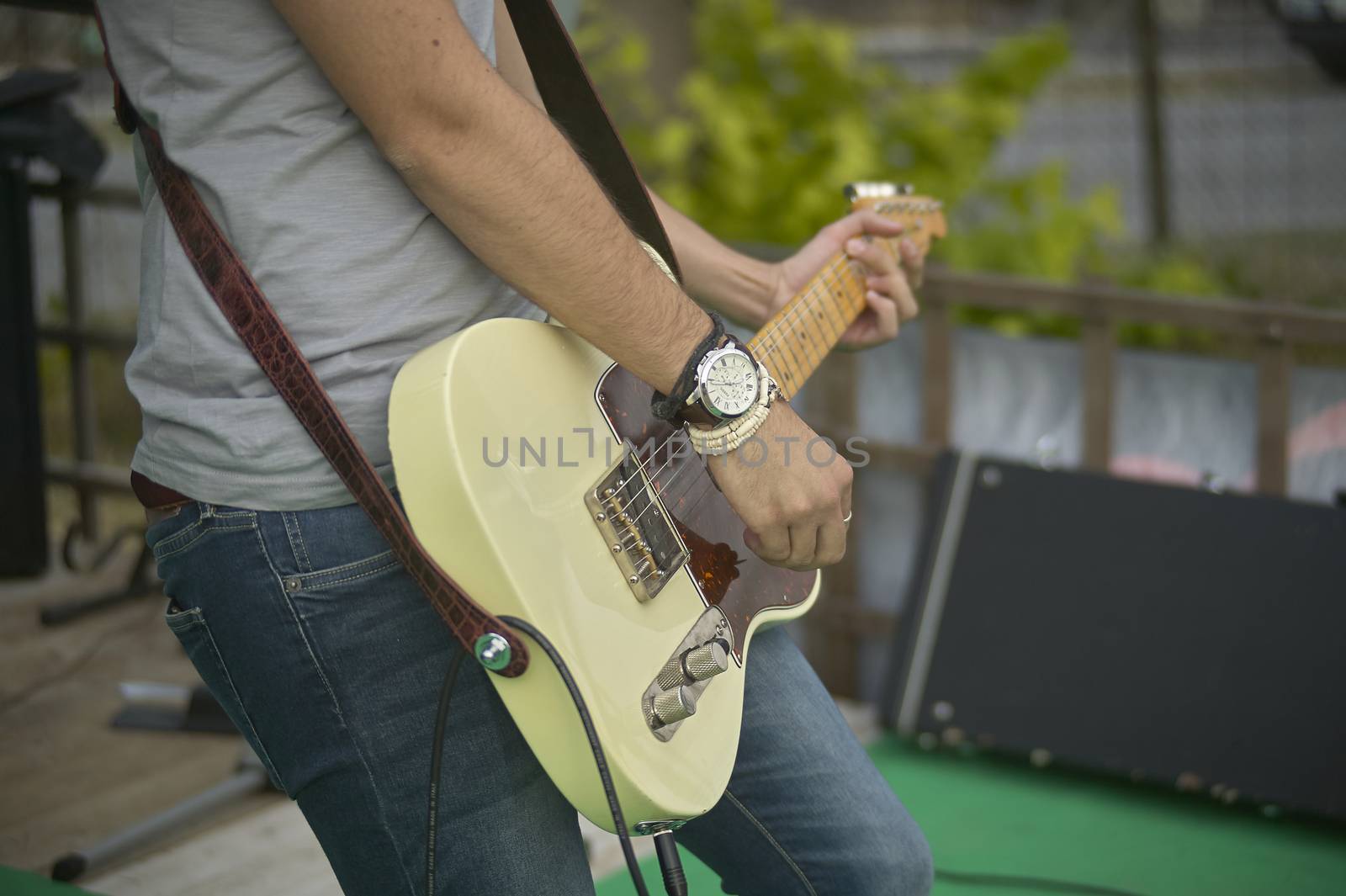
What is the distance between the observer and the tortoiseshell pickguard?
4.58 ft

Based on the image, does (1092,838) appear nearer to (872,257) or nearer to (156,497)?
(872,257)

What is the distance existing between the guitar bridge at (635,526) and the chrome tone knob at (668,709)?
0.11 m

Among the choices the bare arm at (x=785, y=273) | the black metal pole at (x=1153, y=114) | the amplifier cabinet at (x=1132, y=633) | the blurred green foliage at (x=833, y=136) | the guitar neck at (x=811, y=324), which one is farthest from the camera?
the black metal pole at (x=1153, y=114)

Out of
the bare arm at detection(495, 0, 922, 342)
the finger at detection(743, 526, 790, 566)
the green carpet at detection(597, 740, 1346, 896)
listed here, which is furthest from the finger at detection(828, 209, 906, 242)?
the green carpet at detection(597, 740, 1346, 896)

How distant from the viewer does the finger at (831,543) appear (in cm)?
134

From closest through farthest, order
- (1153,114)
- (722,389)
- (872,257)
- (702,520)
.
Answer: (722,389)
(702,520)
(872,257)
(1153,114)

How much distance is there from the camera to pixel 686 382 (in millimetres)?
1268

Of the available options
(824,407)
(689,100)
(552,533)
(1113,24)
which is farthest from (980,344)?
(1113,24)

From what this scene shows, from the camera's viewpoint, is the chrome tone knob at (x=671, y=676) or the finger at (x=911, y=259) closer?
the chrome tone knob at (x=671, y=676)

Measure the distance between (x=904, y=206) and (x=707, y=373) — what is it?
0.88 metres

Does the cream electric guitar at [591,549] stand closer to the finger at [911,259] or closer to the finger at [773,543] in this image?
the finger at [773,543]

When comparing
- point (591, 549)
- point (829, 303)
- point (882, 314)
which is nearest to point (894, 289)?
point (882, 314)

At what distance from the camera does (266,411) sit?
1.19 meters

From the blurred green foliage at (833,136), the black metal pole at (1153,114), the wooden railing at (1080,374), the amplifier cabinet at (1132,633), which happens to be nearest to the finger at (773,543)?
the amplifier cabinet at (1132,633)
